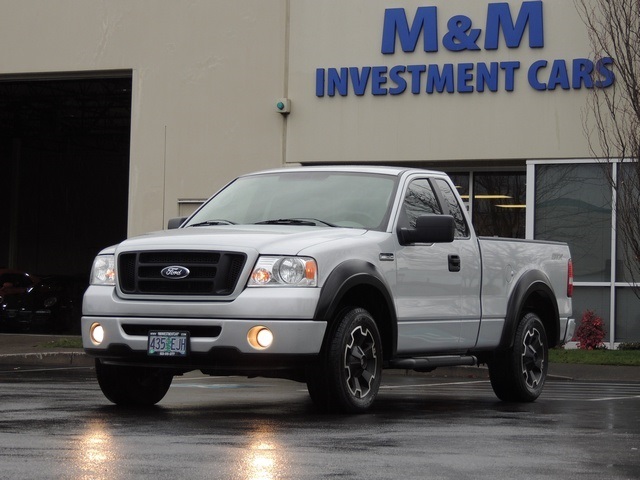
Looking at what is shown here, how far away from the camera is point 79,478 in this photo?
20.8 feet

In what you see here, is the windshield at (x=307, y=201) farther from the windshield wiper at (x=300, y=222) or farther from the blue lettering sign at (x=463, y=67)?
the blue lettering sign at (x=463, y=67)

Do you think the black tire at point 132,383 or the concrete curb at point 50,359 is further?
the concrete curb at point 50,359

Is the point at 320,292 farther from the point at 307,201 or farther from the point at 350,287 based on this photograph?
the point at 307,201

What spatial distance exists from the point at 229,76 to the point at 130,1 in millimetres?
2563

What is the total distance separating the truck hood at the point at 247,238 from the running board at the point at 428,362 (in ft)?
3.49

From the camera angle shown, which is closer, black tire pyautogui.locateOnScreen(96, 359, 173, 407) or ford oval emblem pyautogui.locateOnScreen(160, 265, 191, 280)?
ford oval emblem pyautogui.locateOnScreen(160, 265, 191, 280)

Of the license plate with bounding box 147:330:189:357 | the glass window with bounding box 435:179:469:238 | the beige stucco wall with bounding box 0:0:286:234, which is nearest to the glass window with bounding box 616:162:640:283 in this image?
the beige stucco wall with bounding box 0:0:286:234

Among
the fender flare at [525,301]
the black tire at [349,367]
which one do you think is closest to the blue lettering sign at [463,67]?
the fender flare at [525,301]

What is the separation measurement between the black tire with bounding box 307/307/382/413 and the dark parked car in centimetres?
2062

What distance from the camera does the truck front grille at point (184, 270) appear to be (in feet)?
31.5

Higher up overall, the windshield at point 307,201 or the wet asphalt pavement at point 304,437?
the windshield at point 307,201

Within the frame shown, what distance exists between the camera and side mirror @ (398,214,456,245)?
Answer: 1047 cm

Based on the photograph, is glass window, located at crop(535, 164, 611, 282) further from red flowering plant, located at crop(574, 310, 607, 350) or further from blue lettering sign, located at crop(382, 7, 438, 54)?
blue lettering sign, located at crop(382, 7, 438, 54)

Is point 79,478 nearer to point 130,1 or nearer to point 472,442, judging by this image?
point 472,442
